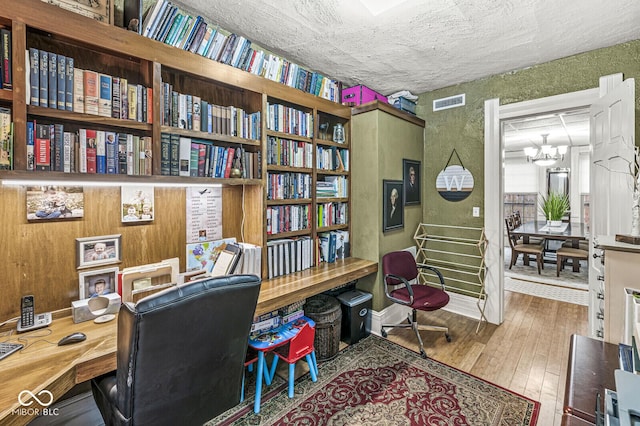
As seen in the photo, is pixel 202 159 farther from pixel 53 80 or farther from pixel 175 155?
pixel 53 80

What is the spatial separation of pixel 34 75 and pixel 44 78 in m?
0.04

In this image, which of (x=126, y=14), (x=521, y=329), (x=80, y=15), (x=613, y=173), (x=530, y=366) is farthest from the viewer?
(x=521, y=329)

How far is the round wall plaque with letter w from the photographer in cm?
337

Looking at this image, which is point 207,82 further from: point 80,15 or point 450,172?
point 450,172

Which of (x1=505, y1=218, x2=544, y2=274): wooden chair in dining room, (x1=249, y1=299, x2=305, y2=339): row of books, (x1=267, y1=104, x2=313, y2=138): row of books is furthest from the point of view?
(x1=505, y1=218, x2=544, y2=274): wooden chair in dining room

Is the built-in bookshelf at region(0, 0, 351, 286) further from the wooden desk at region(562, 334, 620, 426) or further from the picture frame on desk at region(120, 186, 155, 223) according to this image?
the wooden desk at region(562, 334, 620, 426)

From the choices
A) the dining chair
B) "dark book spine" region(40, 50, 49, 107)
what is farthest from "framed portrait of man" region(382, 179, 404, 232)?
the dining chair

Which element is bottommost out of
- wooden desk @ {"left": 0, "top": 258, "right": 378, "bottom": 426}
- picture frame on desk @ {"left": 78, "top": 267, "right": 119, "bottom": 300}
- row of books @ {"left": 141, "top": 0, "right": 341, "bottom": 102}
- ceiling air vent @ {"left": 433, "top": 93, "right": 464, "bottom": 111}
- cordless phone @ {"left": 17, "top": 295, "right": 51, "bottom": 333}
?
wooden desk @ {"left": 0, "top": 258, "right": 378, "bottom": 426}

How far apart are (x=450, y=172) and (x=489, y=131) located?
572 millimetres

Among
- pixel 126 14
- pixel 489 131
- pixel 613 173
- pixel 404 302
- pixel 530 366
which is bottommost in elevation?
pixel 530 366

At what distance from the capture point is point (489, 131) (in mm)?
3162

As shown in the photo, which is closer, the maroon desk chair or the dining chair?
the maroon desk chair

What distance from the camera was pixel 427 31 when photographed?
224 cm

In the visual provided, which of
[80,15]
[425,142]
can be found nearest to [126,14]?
[80,15]
